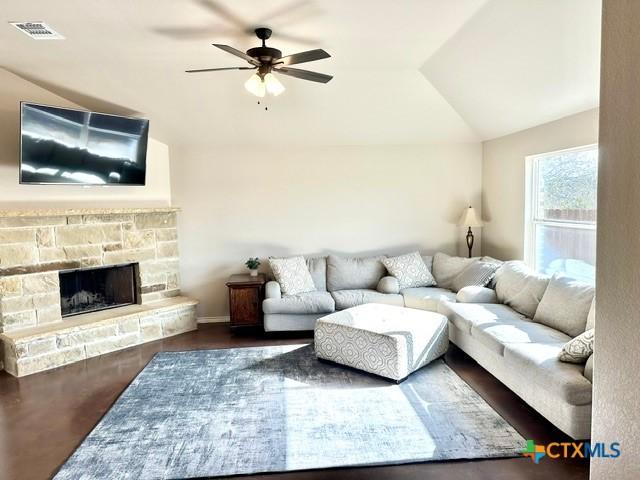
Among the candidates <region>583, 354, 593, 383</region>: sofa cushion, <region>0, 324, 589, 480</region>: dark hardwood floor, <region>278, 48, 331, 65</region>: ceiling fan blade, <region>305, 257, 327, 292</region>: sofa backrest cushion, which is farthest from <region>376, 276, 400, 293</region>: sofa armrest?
<region>278, 48, 331, 65</region>: ceiling fan blade

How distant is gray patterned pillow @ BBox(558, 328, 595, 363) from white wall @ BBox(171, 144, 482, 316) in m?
3.18

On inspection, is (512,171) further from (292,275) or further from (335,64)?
(292,275)

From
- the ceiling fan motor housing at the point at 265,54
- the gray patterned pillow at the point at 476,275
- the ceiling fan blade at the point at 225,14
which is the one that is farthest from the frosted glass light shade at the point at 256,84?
the gray patterned pillow at the point at 476,275

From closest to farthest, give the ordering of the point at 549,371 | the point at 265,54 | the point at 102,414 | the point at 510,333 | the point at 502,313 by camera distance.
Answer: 1. the point at 549,371
2. the point at 265,54
3. the point at 102,414
4. the point at 510,333
5. the point at 502,313

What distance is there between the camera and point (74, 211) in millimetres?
4344

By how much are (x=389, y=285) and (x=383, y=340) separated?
1.59 metres

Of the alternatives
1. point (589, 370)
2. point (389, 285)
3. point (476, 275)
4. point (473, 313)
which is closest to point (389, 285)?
point (389, 285)

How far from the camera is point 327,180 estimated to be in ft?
18.7

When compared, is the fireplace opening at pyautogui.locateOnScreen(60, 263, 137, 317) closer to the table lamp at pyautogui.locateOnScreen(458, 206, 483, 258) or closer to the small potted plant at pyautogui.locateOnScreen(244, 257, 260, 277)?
the small potted plant at pyautogui.locateOnScreen(244, 257, 260, 277)

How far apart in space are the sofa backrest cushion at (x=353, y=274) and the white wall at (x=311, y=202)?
40 cm

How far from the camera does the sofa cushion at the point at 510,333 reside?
10.5 feet

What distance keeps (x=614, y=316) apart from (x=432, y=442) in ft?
5.88

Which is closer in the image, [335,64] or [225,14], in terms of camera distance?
[225,14]

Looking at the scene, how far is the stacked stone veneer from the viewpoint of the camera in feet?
13.1
